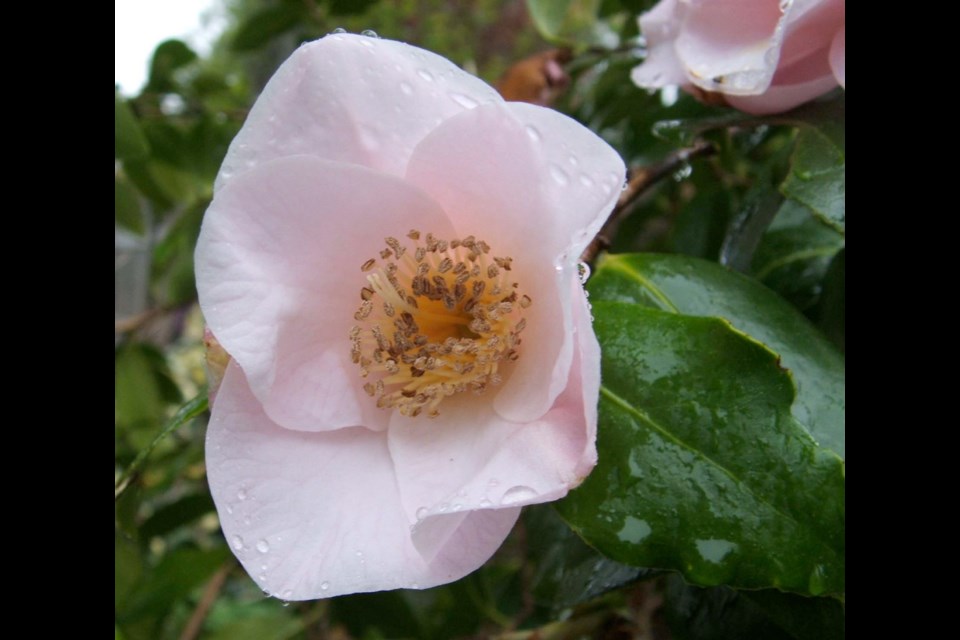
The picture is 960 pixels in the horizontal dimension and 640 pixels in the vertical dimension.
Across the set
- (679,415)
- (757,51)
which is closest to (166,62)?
(757,51)

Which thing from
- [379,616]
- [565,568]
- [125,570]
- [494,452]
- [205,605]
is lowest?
[379,616]

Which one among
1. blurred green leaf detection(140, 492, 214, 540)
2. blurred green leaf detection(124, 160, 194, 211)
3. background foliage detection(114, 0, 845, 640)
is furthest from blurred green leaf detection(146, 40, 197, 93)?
blurred green leaf detection(140, 492, 214, 540)

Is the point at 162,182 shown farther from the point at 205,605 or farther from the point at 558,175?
the point at 558,175

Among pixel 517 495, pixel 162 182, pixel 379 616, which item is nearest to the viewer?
pixel 517 495

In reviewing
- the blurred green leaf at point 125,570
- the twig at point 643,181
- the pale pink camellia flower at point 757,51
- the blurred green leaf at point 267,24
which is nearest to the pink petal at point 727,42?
the pale pink camellia flower at point 757,51

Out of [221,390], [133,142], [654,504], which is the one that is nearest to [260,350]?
[221,390]

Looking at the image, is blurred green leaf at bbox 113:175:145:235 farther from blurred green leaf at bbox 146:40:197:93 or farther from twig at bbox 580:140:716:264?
twig at bbox 580:140:716:264
